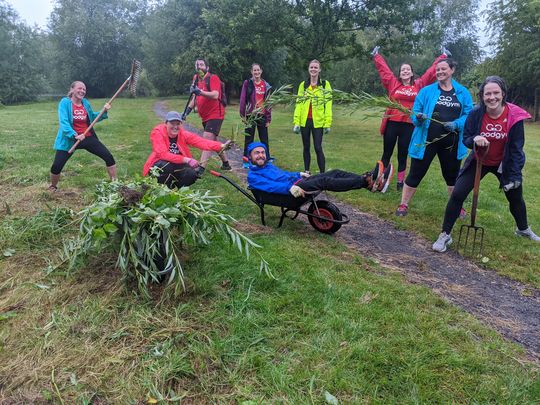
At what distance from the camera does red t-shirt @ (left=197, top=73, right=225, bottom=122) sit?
776 centimetres

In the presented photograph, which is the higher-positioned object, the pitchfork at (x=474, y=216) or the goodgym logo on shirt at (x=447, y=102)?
the goodgym logo on shirt at (x=447, y=102)

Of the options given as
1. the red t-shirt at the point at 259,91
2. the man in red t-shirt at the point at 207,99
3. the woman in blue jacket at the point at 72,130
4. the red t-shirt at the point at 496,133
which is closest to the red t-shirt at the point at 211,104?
the man in red t-shirt at the point at 207,99

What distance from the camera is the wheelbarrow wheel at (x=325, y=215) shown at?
505cm

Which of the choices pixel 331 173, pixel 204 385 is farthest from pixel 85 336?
pixel 331 173

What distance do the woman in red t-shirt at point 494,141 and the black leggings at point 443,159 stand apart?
0.61 m

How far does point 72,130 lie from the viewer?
6.52 meters

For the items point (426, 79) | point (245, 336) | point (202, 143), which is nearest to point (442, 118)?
point (426, 79)

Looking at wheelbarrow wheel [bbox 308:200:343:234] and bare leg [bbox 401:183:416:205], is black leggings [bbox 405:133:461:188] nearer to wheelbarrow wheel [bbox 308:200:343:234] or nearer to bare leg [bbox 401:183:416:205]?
bare leg [bbox 401:183:416:205]

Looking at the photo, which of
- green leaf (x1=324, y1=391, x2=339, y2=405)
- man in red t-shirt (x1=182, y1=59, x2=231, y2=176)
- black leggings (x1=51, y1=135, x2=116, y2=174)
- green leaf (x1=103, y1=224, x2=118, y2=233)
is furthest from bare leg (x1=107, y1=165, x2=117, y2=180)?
green leaf (x1=324, y1=391, x2=339, y2=405)

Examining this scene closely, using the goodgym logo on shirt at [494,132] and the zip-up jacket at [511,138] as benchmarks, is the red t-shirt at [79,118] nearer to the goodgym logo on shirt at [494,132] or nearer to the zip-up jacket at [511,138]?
the zip-up jacket at [511,138]

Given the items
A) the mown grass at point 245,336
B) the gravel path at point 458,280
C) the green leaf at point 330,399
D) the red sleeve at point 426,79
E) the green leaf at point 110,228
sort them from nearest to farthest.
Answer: the green leaf at point 330,399, the mown grass at point 245,336, the green leaf at point 110,228, the gravel path at point 458,280, the red sleeve at point 426,79

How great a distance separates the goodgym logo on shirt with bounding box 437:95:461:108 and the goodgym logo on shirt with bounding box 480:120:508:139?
0.79m

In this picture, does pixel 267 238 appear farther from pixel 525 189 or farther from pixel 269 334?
pixel 525 189

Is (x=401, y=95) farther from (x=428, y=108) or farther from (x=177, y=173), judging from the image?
(x=177, y=173)
